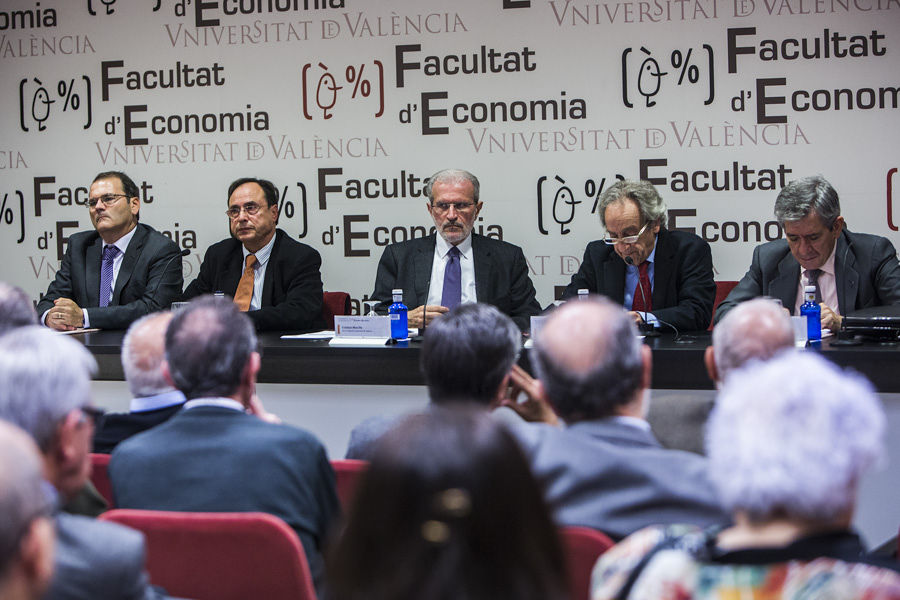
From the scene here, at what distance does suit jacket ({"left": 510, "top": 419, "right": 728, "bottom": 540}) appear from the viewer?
1.44 metres

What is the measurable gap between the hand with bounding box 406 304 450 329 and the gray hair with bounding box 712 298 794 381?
72.6 inches

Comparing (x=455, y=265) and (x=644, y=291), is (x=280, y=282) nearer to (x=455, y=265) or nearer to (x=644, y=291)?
(x=455, y=265)

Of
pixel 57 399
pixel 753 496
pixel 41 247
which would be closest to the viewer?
pixel 753 496

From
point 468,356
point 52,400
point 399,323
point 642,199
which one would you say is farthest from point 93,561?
point 642,199

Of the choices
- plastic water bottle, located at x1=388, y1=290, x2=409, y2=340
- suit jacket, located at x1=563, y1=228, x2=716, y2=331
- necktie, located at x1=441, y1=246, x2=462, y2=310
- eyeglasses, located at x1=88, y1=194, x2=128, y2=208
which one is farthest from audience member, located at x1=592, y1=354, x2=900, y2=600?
eyeglasses, located at x1=88, y1=194, x2=128, y2=208

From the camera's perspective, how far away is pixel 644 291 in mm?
4133

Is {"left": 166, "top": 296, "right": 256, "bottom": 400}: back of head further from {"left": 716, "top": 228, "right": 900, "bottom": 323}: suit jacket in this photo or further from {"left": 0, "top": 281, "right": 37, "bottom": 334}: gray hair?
{"left": 716, "top": 228, "right": 900, "bottom": 323}: suit jacket

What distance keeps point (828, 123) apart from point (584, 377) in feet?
12.0

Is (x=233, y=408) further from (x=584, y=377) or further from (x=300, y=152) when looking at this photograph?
(x=300, y=152)

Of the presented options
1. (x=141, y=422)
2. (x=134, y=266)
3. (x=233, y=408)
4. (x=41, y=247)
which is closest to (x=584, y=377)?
(x=233, y=408)

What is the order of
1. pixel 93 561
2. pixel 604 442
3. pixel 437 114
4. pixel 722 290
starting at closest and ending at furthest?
1. pixel 93 561
2. pixel 604 442
3. pixel 722 290
4. pixel 437 114

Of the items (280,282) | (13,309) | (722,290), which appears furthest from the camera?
(280,282)

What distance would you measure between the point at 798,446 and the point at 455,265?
3.51m

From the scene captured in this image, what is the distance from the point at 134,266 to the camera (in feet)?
15.0
